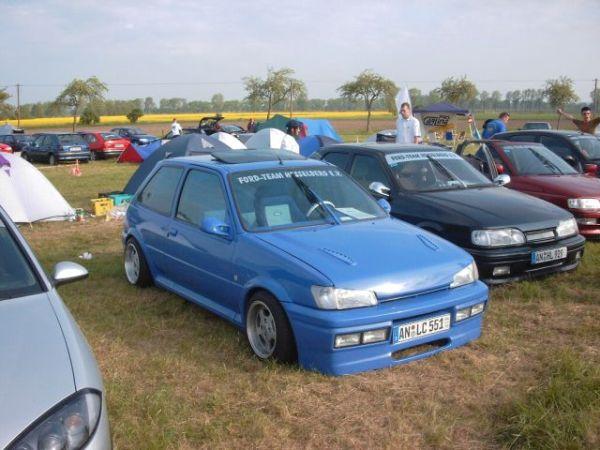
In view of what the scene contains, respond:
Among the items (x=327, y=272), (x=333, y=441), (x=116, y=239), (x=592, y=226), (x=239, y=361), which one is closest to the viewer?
(x=333, y=441)

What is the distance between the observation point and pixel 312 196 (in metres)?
5.04

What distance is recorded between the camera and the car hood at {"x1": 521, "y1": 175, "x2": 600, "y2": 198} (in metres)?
7.83

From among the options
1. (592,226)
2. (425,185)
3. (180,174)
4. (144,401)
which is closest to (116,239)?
(180,174)

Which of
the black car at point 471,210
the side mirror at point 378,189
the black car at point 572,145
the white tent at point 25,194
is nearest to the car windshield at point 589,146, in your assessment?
the black car at point 572,145

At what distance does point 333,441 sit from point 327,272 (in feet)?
3.48

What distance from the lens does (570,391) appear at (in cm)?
369

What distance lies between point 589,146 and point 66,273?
31.8 ft

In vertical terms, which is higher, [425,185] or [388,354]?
[425,185]

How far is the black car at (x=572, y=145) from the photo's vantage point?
10172 millimetres

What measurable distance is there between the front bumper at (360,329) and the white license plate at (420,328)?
3cm

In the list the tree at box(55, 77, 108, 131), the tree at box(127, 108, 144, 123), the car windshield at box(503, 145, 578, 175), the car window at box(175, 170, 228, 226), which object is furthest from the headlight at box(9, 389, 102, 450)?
the tree at box(127, 108, 144, 123)

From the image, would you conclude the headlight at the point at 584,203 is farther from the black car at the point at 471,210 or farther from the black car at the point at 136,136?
the black car at the point at 136,136

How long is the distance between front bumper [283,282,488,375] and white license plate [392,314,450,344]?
0.09 ft

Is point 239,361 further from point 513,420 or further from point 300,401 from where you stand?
point 513,420
